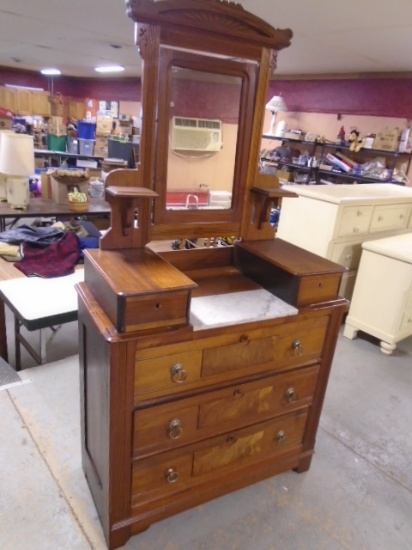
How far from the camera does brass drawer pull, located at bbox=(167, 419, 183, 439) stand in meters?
1.27

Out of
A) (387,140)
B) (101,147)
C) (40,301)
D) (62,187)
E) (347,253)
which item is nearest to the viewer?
(40,301)

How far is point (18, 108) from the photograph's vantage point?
859 centimetres

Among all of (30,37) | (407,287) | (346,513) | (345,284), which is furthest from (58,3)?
(346,513)

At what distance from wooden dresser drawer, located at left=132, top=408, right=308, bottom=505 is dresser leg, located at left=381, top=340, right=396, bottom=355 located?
1.44 meters

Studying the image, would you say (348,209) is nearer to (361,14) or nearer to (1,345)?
(361,14)

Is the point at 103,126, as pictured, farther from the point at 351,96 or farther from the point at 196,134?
the point at 196,134

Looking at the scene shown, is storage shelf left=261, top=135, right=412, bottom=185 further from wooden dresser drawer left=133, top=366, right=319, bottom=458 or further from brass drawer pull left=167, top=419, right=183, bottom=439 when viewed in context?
brass drawer pull left=167, top=419, right=183, bottom=439

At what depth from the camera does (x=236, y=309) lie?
4.30 feet

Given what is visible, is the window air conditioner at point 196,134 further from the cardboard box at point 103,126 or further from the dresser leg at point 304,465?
the cardboard box at point 103,126

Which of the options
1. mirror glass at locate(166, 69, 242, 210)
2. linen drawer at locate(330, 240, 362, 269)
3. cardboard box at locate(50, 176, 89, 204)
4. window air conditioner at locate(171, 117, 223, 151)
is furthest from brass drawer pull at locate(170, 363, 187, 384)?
cardboard box at locate(50, 176, 89, 204)

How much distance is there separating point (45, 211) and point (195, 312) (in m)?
2.73

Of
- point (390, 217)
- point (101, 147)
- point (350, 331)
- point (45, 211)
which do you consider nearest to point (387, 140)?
point (390, 217)

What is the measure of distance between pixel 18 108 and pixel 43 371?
8216mm

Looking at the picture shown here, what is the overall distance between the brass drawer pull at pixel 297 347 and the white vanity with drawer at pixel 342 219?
55.6 inches
